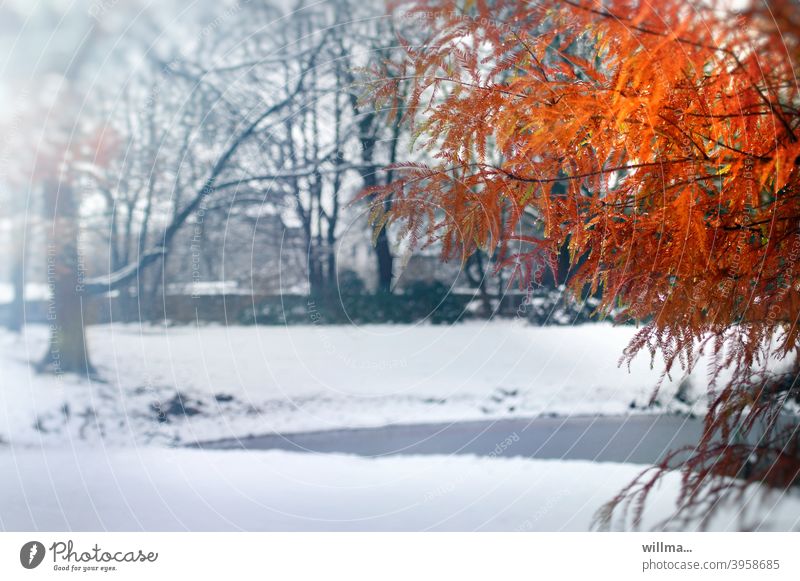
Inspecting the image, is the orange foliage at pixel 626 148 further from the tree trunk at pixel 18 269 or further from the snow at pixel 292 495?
the tree trunk at pixel 18 269

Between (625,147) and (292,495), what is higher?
(625,147)

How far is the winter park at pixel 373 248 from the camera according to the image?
1.55 meters

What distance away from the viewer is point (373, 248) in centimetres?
162

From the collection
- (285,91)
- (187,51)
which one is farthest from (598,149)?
(187,51)

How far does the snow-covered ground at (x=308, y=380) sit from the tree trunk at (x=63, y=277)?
1.5 inches

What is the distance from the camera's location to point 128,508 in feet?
5.33

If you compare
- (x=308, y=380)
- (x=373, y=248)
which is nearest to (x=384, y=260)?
(x=373, y=248)

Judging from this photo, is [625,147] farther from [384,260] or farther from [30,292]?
[30,292]

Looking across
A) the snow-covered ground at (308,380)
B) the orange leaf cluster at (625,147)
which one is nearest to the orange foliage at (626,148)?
the orange leaf cluster at (625,147)

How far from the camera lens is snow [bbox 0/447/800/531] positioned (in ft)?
5.32

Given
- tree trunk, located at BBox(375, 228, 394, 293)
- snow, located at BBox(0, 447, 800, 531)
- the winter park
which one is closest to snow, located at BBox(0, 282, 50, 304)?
the winter park

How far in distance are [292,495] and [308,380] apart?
30cm

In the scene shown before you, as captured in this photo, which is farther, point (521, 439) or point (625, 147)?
point (521, 439)
